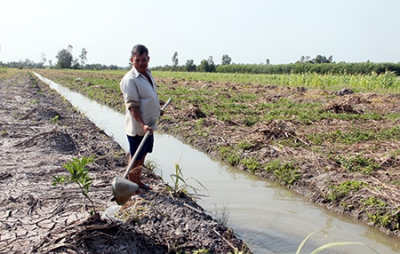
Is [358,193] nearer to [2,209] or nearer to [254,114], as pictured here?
[2,209]

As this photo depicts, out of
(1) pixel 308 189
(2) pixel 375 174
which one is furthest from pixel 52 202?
(2) pixel 375 174

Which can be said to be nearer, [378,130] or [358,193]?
[358,193]

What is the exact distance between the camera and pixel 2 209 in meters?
4.09

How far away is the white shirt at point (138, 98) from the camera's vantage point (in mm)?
4082

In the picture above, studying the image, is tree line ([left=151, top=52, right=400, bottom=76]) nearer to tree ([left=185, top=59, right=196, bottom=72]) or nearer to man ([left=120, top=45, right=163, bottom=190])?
tree ([left=185, top=59, right=196, bottom=72])

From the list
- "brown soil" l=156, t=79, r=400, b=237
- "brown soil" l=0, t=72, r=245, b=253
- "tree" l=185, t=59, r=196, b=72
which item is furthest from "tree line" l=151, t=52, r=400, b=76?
"brown soil" l=0, t=72, r=245, b=253

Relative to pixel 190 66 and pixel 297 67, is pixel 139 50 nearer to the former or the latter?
pixel 297 67

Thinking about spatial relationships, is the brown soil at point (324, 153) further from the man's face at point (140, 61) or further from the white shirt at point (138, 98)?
the man's face at point (140, 61)

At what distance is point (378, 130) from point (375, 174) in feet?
12.7

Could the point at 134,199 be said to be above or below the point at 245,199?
above

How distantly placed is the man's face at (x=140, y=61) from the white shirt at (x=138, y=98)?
0.05 m

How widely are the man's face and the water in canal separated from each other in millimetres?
1842

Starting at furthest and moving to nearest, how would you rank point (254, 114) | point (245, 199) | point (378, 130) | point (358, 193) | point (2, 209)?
point (254, 114) < point (378, 130) < point (245, 199) < point (358, 193) < point (2, 209)

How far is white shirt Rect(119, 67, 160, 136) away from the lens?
13.4 feet
